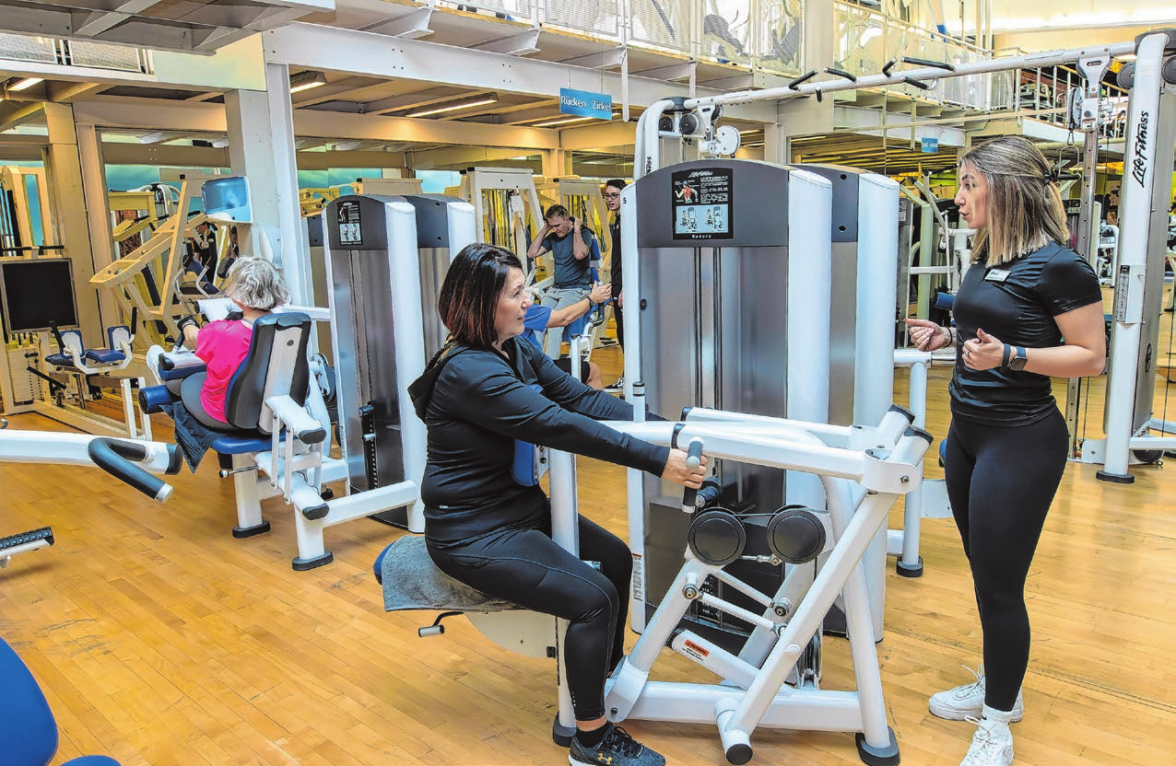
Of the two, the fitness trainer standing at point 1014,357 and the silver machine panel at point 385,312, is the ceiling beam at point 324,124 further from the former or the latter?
the fitness trainer standing at point 1014,357

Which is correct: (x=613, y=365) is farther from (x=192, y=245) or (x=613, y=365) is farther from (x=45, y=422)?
(x=45, y=422)

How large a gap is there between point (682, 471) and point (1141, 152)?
3551 millimetres

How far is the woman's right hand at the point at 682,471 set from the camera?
1768mm

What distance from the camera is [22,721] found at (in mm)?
1243

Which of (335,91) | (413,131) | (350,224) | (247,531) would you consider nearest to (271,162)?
(350,224)

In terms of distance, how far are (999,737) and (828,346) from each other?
1.07 metres

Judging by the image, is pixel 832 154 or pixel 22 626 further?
pixel 832 154

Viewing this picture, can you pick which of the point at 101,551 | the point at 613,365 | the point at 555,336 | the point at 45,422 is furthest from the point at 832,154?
the point at 101,551

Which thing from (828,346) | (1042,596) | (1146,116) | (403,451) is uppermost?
(1146,116)

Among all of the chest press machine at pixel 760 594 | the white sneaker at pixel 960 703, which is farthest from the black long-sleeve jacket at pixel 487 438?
the white sneaker at pixel 960 703

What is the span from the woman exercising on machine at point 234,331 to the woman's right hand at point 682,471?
2.28 metres

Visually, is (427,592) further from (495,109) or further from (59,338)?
(495,109)

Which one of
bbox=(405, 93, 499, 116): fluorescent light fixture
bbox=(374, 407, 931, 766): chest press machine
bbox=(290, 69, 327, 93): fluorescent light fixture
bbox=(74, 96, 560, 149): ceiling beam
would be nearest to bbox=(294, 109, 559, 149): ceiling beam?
bbox=(74, 96, 560, 149): ceiling beam

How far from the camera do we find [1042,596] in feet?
9.82
